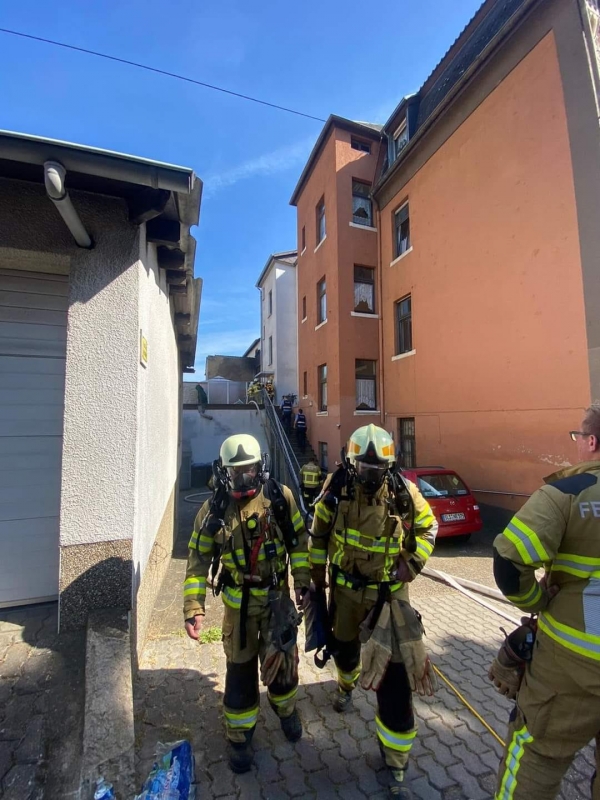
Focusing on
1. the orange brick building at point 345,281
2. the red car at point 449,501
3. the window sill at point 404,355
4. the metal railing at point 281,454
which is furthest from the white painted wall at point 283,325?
the red car at point 449,501

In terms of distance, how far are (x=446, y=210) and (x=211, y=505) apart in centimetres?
1046

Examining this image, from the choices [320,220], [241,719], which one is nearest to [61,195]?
[241,719]

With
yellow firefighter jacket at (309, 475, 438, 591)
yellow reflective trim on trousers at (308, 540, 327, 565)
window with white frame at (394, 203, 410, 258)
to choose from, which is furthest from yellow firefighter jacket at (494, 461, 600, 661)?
window with white frame at (394, 203, 410, 258)

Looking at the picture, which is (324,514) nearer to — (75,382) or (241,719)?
(241,719)

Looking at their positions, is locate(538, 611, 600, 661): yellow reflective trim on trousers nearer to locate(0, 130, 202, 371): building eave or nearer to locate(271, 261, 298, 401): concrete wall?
locate(0, 130, 202, 371): building eave

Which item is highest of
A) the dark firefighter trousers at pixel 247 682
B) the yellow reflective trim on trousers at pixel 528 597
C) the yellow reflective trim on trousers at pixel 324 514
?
the yellow reflective trim on trousers at pixel 324 514

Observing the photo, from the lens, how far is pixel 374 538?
7.60ft

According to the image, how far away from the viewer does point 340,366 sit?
525 inches

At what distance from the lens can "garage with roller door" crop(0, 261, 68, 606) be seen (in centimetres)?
257

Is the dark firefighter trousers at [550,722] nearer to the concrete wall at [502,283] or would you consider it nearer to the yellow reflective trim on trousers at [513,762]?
the yellow reflective trim on trousers at [513,762]

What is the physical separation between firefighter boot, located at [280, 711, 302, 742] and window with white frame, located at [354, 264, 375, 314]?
12.5 metres

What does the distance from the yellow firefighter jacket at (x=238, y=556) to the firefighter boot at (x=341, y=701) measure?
92 centimetres

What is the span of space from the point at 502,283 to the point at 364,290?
19.8ft

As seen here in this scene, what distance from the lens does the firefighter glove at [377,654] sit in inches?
81.7
